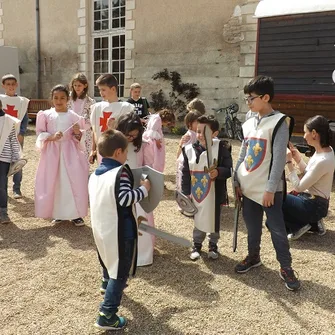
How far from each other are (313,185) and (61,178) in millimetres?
2389

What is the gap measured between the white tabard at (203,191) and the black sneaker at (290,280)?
639 mm

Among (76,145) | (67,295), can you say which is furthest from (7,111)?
(67,295)

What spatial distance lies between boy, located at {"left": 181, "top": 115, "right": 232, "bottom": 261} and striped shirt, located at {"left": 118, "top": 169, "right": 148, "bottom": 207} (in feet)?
3.19

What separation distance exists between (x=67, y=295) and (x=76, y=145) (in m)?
1.72

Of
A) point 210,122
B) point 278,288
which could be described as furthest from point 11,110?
point 278,288

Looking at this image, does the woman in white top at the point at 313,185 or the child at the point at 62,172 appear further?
the child at the point at 62,172

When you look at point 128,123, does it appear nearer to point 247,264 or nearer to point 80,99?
point 247,264

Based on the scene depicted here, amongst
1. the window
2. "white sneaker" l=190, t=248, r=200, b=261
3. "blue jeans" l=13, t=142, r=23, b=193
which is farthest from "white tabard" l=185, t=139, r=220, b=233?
the window

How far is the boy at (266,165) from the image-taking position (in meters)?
2.54

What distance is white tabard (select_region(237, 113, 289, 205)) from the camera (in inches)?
102

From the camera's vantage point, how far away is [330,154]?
354 centimetres

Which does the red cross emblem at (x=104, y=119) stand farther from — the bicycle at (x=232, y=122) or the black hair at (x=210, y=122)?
the bicycle at (x=232, y=122)

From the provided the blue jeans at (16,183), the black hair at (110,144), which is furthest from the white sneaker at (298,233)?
the blue jeans at (16,183)

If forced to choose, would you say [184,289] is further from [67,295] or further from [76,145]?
[76,145]
